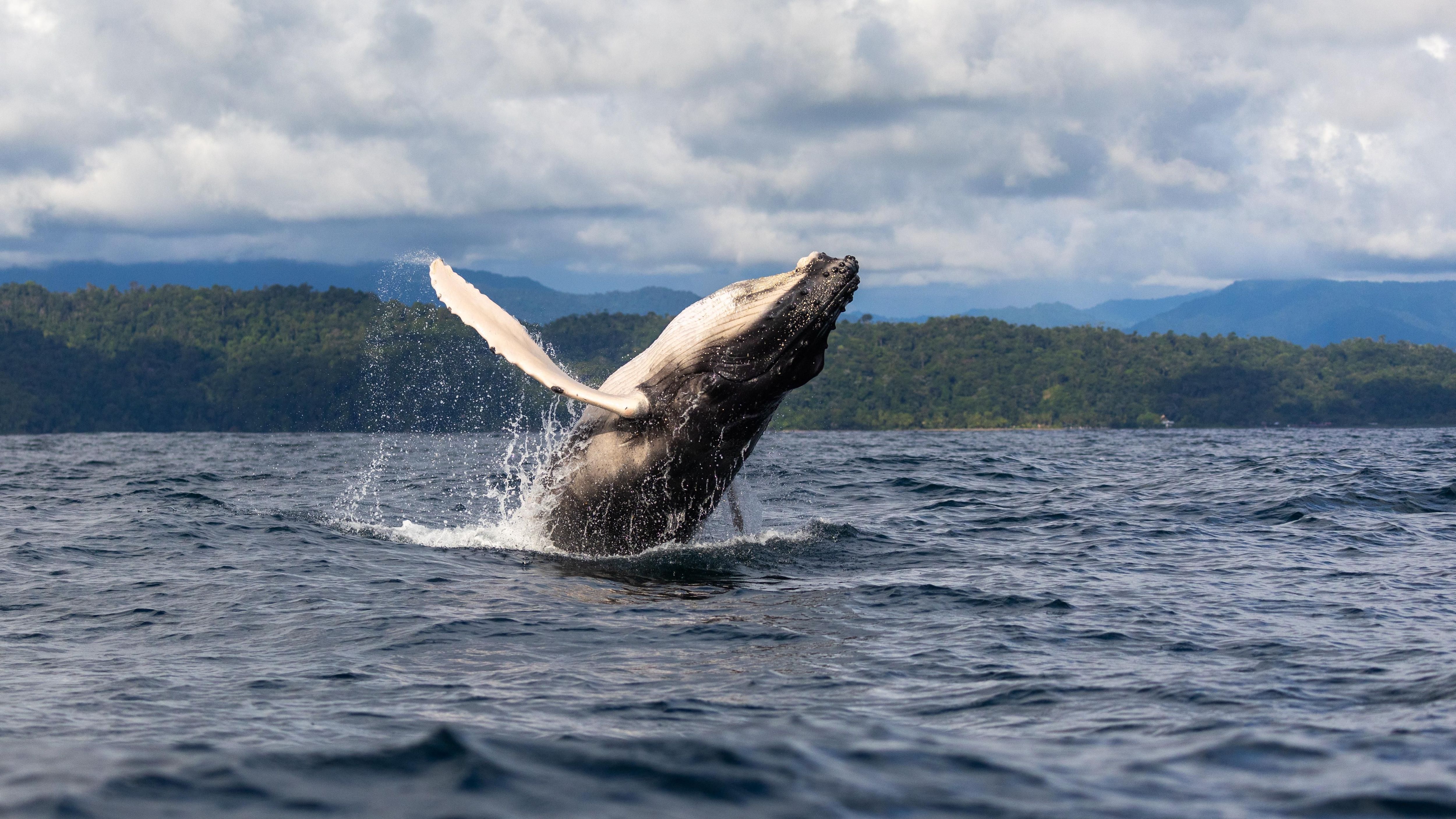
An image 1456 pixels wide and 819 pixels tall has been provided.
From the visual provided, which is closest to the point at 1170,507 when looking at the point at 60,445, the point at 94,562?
the point at 94,562

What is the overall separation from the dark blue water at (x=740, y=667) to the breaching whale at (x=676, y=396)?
2.02 ft

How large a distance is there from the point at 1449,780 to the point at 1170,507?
16807 millimetres

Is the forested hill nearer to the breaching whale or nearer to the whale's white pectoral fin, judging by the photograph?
the breaching whale

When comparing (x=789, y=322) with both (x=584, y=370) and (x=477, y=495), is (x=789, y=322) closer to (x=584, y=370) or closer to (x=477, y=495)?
(x=477, y=495)

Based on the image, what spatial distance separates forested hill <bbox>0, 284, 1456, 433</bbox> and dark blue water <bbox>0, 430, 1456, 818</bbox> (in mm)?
135003

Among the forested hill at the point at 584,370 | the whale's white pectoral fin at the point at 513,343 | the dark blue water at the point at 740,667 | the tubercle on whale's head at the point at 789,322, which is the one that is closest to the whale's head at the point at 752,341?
the tubercle on whale's head at the point at 789,322

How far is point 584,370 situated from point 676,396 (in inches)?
5439

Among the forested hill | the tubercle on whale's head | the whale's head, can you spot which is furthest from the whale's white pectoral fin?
the forested hill

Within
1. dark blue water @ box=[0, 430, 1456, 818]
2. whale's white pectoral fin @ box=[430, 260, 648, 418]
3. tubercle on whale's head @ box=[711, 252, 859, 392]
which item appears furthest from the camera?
tubercle on whale's head @ box=[711, 252, 859, 392]

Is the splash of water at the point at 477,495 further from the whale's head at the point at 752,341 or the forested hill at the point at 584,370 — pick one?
the forested hill at the point at 584,370

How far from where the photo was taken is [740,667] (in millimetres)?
9281

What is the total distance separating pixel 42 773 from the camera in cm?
627

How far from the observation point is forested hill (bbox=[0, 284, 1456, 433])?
538ft

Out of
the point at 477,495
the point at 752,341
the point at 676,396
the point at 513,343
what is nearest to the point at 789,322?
the point at 752,341
